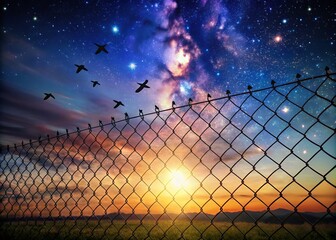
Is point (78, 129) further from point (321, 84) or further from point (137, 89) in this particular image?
point (321, 84)

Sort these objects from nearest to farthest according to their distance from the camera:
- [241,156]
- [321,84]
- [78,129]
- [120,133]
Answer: [321,84], [241,156], [120,133], [78,129]

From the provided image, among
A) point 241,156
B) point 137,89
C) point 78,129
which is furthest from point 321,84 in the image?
point 78,129

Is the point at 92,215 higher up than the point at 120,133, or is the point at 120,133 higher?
the point at 120,133

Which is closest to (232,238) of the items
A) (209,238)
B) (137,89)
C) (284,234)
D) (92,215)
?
(209,238)

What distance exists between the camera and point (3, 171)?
176 inches

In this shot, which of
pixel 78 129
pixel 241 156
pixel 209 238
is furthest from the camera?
pixel 209 238

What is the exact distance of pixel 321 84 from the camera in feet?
6.58

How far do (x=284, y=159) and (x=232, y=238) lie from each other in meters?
3.94

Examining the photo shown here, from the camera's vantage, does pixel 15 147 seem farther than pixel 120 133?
Yes

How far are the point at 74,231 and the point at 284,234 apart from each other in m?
4.92

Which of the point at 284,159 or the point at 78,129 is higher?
the point at 78,129

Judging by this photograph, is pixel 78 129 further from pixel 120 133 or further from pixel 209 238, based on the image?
pixel 209 238

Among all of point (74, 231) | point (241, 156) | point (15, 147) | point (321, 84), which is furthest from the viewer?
point (74, 231)

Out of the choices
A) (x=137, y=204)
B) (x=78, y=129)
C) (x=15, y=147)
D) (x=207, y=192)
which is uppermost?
(x=78, y=129)
